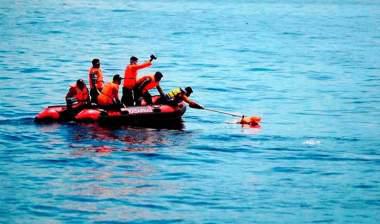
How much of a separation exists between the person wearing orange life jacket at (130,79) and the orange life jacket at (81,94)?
181 cm

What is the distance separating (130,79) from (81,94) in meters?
2.12

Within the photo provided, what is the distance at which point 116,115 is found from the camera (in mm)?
28594

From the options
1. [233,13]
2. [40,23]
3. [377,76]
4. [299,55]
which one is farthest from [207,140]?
[233,13]

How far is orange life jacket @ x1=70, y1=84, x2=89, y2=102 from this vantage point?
2823 centimetres

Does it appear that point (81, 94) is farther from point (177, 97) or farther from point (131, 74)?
point (177, 97)

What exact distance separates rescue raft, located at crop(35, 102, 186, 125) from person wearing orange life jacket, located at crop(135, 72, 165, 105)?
559mm

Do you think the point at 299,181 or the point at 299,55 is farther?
the point at 299,55

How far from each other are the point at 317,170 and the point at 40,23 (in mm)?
58217

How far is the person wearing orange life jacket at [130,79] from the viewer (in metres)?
29.7

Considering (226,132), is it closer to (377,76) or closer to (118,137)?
(118,137)

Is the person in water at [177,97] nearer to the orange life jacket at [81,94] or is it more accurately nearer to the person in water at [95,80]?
→ the person in water at [95,80]

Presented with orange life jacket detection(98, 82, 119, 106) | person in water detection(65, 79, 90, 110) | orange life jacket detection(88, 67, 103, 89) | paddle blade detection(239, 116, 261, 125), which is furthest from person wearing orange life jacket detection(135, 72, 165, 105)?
paddle blade detection(239, 116, 261, 125)

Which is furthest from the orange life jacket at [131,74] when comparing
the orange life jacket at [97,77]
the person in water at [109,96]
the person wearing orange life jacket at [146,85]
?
the person in water at [109,96]

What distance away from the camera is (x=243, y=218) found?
2073 centimetres
